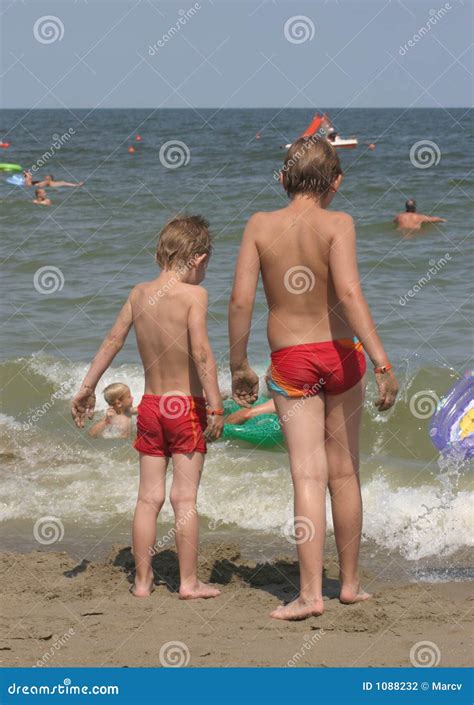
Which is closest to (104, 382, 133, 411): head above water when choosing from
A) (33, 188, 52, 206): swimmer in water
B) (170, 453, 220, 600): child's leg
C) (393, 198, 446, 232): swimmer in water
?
(170, 453, 220, 600): child's leg

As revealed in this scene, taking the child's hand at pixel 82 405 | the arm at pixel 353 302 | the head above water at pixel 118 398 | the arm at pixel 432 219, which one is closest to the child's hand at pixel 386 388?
the arm at pixel 353 302

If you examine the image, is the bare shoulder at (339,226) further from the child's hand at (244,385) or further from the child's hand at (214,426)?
the child's hand at (214,426)

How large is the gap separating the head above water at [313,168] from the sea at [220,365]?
190 cm

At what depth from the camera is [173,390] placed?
430 cm

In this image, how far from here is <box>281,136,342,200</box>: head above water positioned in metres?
3.96

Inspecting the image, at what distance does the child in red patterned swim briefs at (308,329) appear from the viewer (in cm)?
391

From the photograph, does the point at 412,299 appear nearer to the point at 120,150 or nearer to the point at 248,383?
the point at 248,383

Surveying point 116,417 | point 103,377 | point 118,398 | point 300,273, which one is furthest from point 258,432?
point 300,273

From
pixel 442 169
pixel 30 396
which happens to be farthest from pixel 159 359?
pixel 442 169

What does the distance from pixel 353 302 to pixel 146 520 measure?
4.16ft

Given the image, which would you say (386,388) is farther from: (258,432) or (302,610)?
(258,432)

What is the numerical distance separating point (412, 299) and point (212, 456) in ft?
14.8

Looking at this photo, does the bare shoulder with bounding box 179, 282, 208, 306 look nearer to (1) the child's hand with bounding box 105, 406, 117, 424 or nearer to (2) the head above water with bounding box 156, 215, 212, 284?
(2) the head above water with bounding box 156, 215, 212, 284

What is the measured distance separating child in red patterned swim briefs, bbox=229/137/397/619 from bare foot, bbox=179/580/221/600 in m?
0.40
